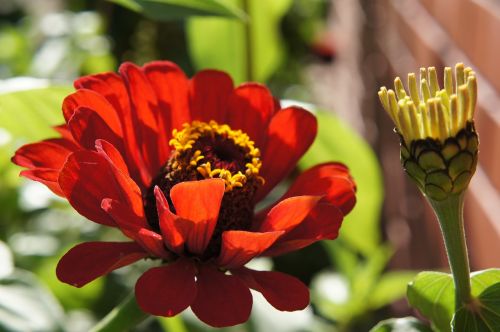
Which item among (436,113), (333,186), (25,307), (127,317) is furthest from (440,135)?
(25,307)

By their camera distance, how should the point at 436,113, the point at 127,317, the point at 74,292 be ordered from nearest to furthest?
the point at 436,113
the point at 127,317
the point at 74,292

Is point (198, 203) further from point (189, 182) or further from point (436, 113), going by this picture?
point (436, 113)

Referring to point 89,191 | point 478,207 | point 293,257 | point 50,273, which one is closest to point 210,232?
point 89,191

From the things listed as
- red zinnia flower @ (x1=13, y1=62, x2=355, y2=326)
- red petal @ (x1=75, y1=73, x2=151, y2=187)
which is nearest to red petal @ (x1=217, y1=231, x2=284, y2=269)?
red zinnia flower @ (x1=13, y1=62, x2=355, y2=326)

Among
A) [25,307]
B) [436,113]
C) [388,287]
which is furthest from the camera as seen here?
[388,287]

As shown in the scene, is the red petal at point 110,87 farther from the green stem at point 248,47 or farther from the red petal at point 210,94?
the green stem at point 248,47

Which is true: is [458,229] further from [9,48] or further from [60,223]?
[9,48]
